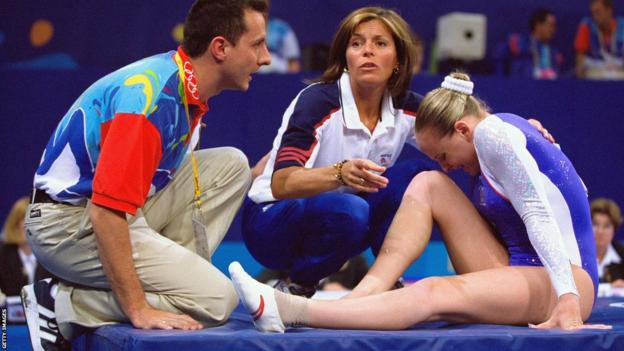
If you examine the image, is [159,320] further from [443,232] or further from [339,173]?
[443,232]

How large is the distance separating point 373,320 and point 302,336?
21cm

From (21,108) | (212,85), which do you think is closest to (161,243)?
(212,85)

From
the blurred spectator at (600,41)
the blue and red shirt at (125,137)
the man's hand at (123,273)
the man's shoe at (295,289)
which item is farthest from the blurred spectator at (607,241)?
the man's hand at (123,273)

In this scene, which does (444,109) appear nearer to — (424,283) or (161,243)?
(424,283)

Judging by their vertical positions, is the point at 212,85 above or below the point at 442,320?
above

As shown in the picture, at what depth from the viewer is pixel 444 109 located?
256 cm

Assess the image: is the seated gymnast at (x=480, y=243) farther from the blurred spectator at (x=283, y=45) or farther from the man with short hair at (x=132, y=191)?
the blurred spectator at (x=283, y=45)

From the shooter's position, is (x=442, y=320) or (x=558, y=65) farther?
(x=558, y=65)

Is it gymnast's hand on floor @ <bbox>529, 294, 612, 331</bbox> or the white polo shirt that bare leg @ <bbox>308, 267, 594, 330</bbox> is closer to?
gymnast's hand on floor @ <bbox>529, 294, 612, 331</bbox>

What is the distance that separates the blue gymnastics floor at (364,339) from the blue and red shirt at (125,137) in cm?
34

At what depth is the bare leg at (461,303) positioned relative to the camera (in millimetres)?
2314

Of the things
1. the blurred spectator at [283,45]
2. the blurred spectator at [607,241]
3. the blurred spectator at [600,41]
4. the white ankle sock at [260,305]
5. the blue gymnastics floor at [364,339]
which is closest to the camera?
the blue gymnastics floor at [364,339]

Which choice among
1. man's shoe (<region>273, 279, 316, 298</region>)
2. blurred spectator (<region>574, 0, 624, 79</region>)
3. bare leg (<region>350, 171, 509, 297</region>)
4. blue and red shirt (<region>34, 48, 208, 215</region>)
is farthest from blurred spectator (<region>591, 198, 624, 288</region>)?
blue and red shirt (<region>34, 48, 208, 215</region>)

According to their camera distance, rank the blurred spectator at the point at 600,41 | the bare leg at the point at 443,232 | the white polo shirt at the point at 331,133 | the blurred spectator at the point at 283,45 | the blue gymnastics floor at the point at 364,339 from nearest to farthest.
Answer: the blue gymnastics floor at the point at 364,339
the bare leg at the point at 443,232
the white polo shirt at the point at 331,133
the blurred spectator at the point at 283,45
the blurred spectator at the point at 600,41
